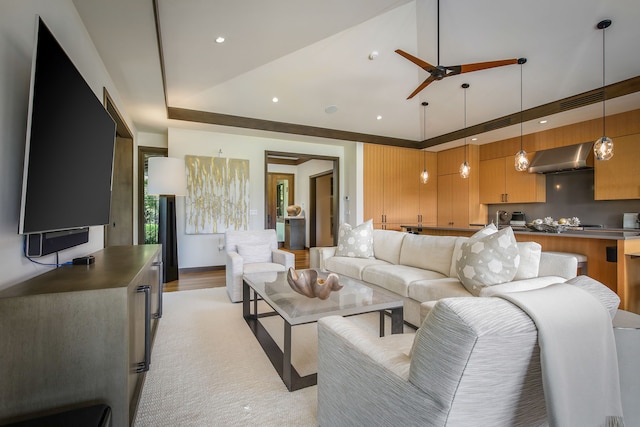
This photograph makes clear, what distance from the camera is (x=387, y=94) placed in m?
4.79

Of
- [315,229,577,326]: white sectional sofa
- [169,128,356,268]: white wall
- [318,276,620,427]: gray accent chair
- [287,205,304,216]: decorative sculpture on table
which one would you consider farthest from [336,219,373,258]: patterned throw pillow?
[287,205,304,216]: decorative sculpture on table

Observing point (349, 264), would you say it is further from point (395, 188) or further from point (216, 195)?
point (395, 188)

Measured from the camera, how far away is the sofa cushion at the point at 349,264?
356 centimetres

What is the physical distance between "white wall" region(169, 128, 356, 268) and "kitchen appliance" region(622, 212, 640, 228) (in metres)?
A: 5.46

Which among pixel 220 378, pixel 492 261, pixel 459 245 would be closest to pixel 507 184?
pixel 459 245

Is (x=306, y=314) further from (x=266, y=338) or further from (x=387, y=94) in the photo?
(x=387, y=94)

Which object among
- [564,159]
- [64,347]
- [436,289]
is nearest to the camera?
[64,347]

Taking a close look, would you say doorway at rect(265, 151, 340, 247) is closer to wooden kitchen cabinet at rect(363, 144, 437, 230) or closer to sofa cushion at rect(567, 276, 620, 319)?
wooden kitchen cabinet at rect(363, 144, 437, 230)

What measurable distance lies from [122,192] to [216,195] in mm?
1465

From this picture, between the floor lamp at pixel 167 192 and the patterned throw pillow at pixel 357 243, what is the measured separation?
2.35 m

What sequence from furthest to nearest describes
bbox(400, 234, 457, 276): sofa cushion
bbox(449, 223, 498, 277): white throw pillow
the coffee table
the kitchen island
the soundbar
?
bbox(400, 234, 457, 276): sofa cushion → the kitchen island → bbox(449, 223, 498, 277): white throw pillow → the coffee table → the soundbar

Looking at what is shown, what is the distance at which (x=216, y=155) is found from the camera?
5.52 m

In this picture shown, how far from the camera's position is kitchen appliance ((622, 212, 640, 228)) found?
177 inches

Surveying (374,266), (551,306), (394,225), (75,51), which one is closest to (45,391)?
(551,306)
